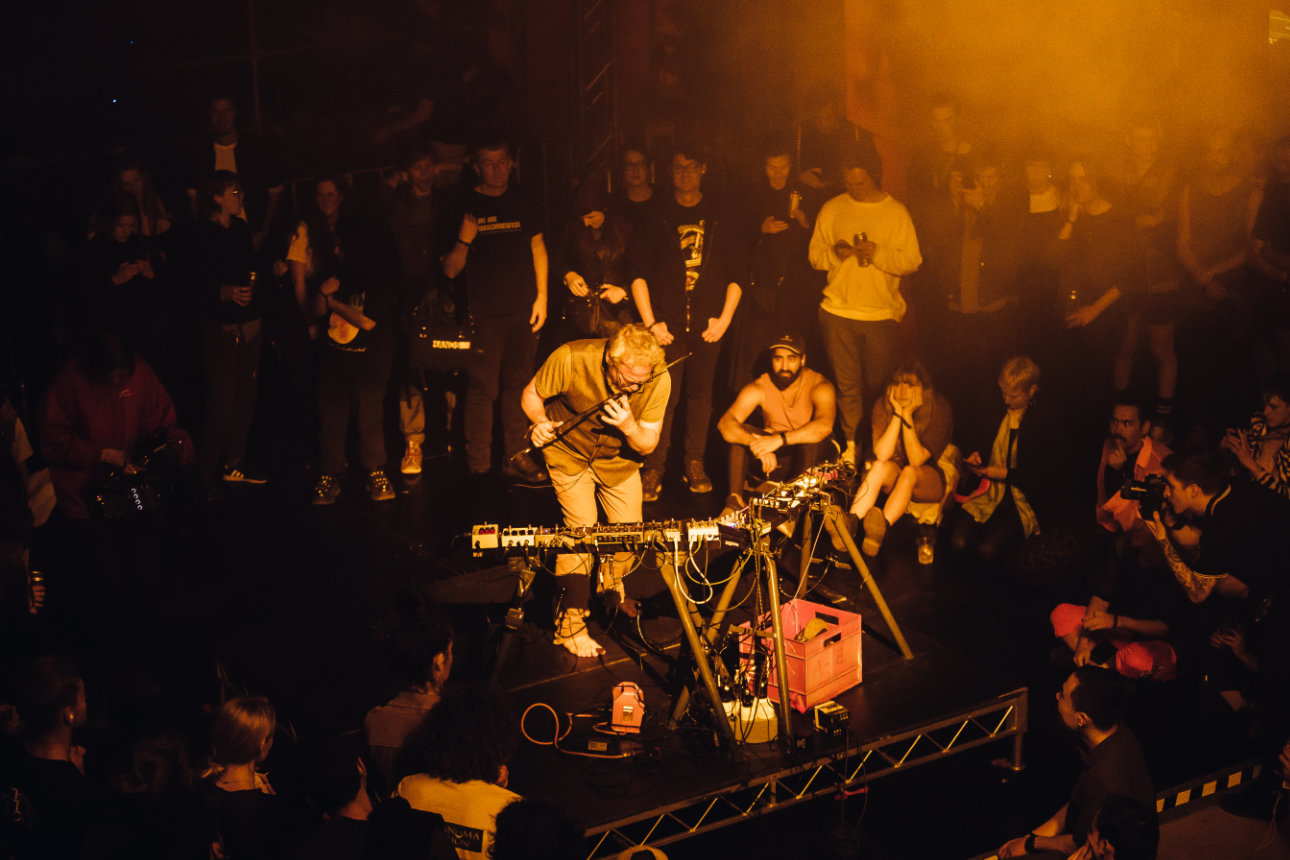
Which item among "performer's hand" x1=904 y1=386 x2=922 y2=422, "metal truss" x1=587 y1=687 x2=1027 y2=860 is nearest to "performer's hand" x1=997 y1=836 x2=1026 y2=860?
"metal truss" x1=587 y1=687 x2=1027 y2=860

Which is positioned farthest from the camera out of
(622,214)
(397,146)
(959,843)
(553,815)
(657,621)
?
(397,146)

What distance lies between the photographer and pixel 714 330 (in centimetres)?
675

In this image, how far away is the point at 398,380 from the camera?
767 cm

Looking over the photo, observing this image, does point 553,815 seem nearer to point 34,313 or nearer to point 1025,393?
point 1025,393

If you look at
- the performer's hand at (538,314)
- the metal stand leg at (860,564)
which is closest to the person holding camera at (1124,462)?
the metal stand leg at (860,564)

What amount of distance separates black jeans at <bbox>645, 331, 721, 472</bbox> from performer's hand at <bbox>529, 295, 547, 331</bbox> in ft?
2.42

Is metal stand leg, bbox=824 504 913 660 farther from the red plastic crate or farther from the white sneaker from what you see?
the white sneaker

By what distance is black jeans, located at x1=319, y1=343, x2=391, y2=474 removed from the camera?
666 cm

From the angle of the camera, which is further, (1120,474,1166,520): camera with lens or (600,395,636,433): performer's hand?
(1120,474,1166,520): camera with lens

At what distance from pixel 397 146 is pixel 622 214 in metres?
2.43

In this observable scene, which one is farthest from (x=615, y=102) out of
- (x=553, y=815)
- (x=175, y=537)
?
(x=553, y=815)

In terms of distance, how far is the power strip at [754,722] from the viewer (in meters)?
4.46

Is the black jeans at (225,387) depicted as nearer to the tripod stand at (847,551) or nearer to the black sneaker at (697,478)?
the black sneaker at (697,478)

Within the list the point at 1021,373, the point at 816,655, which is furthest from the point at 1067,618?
the point at 816,655
